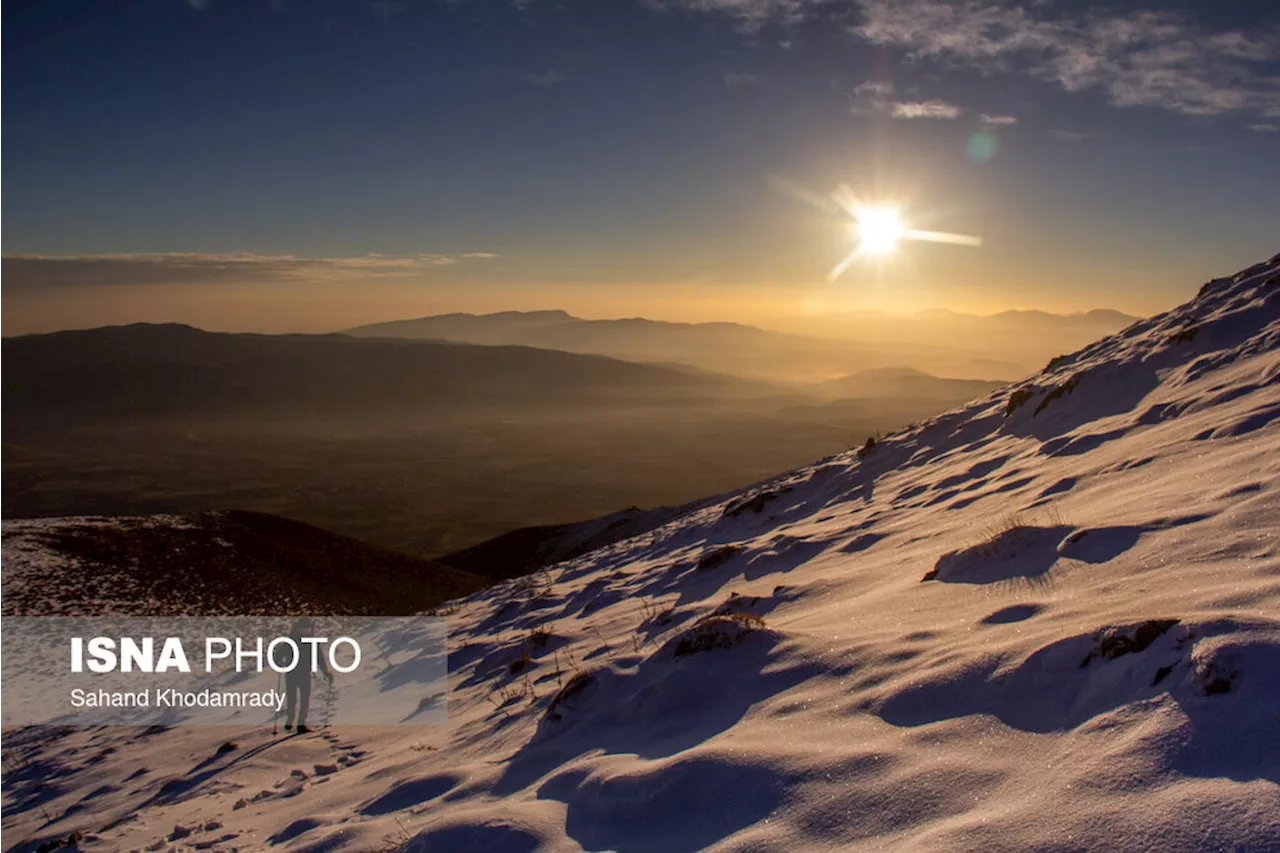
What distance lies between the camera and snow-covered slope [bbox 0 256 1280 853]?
2.89 m

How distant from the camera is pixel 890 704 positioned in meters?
3.94

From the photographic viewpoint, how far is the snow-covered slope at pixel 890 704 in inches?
114

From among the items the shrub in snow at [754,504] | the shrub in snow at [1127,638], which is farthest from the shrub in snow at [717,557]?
the shrub in snow at [1127,638]

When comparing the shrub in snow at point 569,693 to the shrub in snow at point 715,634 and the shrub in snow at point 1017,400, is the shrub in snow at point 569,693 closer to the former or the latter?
the shrub in snow at point 715,634

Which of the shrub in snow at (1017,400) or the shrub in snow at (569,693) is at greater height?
the shrub in snow at (1017,400)

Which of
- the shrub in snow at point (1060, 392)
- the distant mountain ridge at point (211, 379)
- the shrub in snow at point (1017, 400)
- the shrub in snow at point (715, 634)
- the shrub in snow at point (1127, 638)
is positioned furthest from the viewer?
the distant mountain ridge at point (211, 379)

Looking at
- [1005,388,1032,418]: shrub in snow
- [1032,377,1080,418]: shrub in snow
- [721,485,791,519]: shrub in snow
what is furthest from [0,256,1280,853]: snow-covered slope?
[721,485,791,519]: shrub in snow

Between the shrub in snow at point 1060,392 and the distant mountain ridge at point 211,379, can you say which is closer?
the shrub in snow at point 1060,392

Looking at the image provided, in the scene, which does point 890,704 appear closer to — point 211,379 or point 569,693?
point 569,693

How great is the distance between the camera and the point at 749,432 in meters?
141

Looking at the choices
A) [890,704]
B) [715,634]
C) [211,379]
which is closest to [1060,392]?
[715,634]

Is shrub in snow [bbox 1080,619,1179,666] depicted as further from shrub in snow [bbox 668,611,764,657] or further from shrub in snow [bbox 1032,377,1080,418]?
shrub in snow [bbox 1032,377,1080,418]

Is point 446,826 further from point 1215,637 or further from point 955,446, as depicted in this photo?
point 955,446

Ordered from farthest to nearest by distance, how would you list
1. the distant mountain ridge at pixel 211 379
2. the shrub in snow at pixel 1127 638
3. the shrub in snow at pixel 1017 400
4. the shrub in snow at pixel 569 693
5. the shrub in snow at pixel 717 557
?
1. the distant mountain ridge at pixel 211 379
2. the shrub in snow at pixel 1017 400
3. the shrub in snow at pixel 717 557
4. the shrub in snow at pixel 569 693
5. the shrub in snow at pixel 1127 638
